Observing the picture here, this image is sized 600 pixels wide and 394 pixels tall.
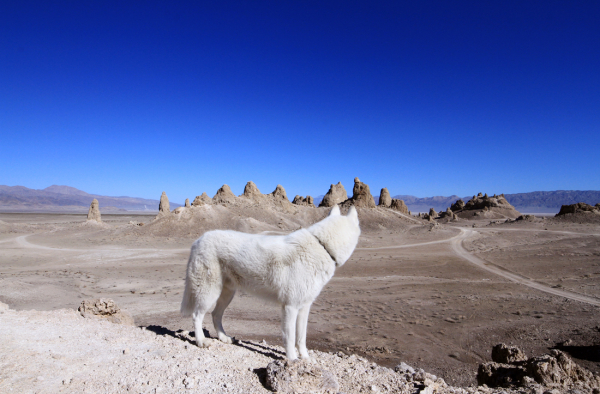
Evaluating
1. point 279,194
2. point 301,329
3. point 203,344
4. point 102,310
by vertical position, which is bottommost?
point 102,310

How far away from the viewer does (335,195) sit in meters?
52.1

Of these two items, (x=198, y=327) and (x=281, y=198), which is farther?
(x=281, y=198)

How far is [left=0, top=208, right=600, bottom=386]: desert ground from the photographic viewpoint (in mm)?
6723

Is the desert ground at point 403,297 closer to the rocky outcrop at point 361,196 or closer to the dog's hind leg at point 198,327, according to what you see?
the dog's hind leg at point 198,327

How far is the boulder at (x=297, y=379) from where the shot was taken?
305cm

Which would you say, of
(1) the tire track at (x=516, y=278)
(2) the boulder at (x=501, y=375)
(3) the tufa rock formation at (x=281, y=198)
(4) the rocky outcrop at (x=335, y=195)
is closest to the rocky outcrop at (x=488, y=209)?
(4) the rocky outcrop at (x=335, y=195)

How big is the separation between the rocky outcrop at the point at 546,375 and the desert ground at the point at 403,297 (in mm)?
1196

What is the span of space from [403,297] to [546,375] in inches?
285

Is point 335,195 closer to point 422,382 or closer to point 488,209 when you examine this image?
point 488,209

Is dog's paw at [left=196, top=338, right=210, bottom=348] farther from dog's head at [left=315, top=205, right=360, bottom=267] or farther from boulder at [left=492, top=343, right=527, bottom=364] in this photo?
boulder at [left=492, top=343, right=527, bottom=364]

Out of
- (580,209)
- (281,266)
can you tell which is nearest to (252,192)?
(281,266)

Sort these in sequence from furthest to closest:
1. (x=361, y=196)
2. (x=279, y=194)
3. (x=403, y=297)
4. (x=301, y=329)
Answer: (x=361, y=196), (x=279, y=194), (x=403, y=297), (x=301, y=329)

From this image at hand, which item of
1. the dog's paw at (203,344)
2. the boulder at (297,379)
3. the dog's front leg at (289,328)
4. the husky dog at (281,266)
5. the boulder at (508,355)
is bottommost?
the boulder at (508,355)

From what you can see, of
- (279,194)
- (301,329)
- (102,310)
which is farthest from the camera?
(279,194)
